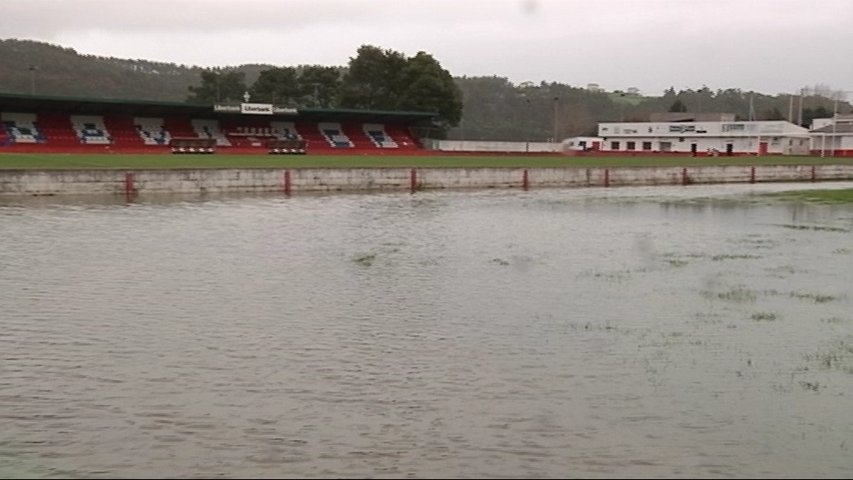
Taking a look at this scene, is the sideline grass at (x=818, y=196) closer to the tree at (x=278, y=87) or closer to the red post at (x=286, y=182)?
the red post at (x=286, y=182)

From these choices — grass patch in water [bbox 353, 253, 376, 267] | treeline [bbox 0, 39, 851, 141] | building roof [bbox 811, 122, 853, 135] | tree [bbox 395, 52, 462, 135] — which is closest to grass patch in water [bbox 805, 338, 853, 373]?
grass patch in water [bbox 353, 253, 376, 267]

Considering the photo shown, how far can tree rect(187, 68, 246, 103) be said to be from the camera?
312ft

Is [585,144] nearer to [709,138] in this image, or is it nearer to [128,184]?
[709,138]

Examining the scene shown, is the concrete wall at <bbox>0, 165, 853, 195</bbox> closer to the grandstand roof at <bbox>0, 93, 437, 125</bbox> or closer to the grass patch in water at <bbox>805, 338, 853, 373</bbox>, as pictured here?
the grandstand roof at <bbox>0, 93, 437, 125</bbox>

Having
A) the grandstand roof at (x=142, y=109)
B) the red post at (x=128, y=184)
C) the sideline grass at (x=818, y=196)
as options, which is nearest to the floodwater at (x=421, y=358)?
the red post at (x=128, y=184)

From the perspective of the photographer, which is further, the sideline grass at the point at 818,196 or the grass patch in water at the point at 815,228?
the sideline grass at the point at 818,196

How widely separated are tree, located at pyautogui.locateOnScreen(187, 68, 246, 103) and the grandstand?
27.5m

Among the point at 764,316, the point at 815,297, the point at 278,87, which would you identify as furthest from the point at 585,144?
the point at 764,316

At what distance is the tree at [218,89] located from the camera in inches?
3740

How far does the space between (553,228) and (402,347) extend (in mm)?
14158

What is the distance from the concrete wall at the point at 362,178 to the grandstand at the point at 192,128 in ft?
72.1

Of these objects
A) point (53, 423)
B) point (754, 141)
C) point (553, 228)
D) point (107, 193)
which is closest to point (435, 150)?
point (754, 141)

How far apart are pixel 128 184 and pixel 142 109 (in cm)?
3011

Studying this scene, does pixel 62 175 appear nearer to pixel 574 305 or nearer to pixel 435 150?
pixel 574 305
